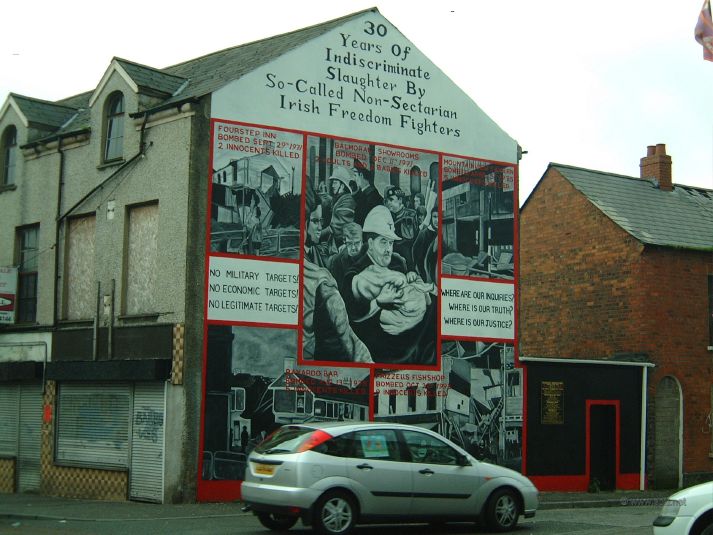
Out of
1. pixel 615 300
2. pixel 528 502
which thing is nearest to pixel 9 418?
pixel 528 502

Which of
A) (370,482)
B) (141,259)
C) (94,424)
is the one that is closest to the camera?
(370,482)

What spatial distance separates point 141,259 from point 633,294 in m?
13.2

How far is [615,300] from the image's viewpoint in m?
28.2

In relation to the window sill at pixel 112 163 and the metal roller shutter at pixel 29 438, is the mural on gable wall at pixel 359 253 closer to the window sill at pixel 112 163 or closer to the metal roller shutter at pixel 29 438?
the window sill at pixel 112 163

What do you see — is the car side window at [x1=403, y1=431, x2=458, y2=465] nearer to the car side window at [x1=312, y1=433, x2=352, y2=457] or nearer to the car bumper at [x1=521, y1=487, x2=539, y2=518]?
the car side window at [x1=312, y1=433, x2=352, y2=457]

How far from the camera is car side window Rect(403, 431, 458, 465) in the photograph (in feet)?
48.4

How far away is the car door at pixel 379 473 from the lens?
1407cm

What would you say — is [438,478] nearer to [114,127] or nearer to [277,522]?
[277,522]

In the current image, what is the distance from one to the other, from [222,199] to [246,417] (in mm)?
4169

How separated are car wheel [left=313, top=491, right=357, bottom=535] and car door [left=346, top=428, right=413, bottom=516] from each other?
188mm

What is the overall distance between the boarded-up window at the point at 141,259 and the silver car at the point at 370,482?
7.03 metres

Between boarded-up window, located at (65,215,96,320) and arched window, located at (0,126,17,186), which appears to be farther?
arched window, located at (0,126,17,186)

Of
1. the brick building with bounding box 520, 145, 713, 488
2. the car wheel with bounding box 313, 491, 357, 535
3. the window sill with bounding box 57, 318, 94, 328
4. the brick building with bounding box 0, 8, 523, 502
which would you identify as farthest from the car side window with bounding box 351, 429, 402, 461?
the brick building with bounding box 520, 145, 713, 488

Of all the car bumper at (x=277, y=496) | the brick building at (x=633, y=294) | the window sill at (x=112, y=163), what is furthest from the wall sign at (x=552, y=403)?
the car bumper at (x=277, y=496)
